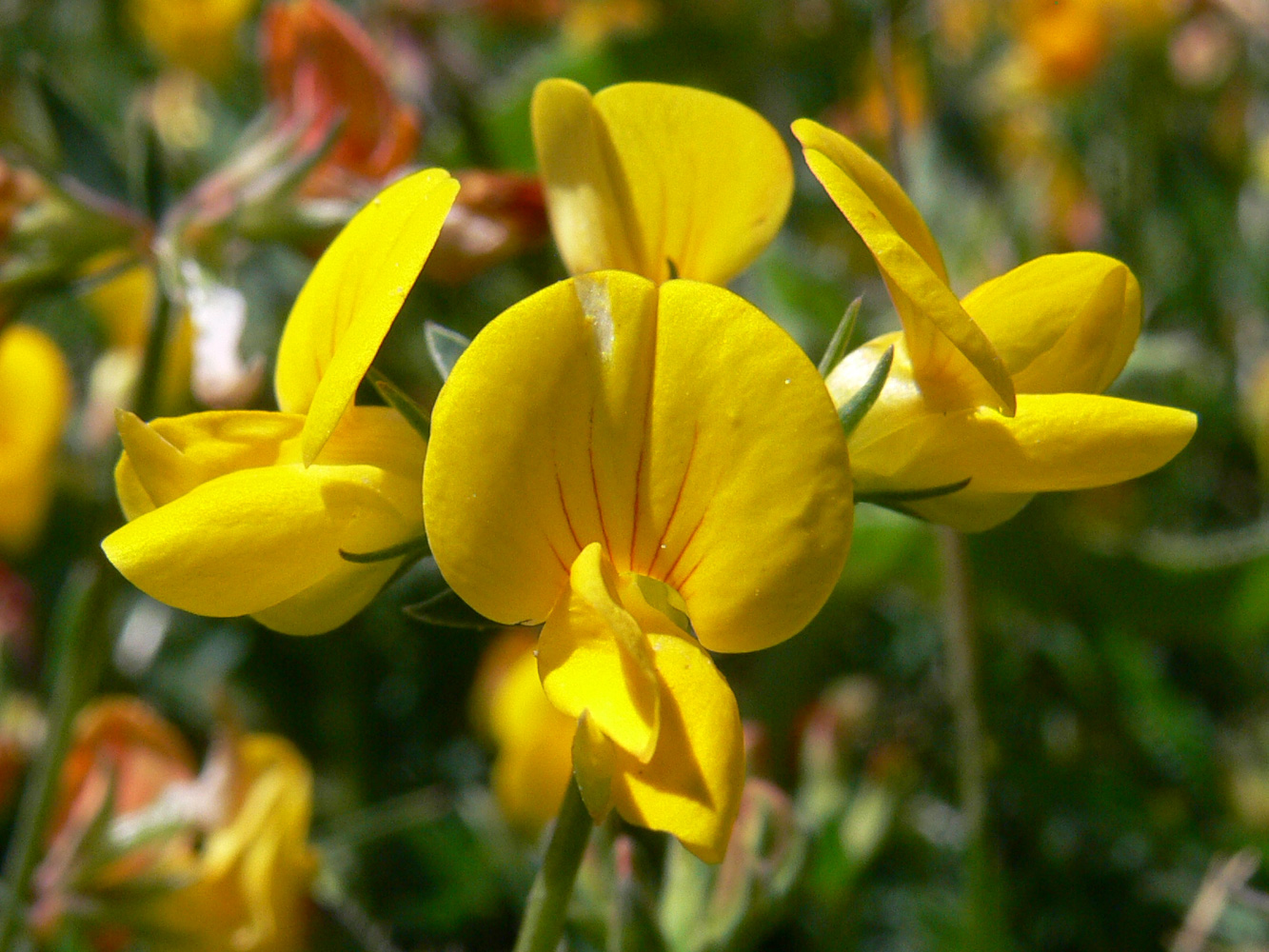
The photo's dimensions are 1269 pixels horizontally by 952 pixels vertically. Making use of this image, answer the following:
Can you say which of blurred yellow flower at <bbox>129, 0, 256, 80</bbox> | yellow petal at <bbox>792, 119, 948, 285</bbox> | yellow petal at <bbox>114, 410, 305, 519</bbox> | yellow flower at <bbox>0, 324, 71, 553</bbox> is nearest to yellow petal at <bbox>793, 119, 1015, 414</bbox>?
yellow petal at <bbox>792, 119, 948, 285</bbox>

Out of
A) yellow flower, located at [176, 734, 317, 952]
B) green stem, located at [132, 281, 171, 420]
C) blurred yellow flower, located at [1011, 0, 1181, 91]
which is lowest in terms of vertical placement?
yellow flower, located at [176, 734, 317, 952]

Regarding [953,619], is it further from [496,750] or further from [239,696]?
[239,696]

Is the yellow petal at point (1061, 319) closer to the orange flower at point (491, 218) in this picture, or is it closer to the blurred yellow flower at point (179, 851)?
the orange flower at point (491, 218)

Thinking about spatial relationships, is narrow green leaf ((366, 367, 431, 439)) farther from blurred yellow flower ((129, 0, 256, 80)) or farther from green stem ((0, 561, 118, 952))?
blurred yellow flower ((129, 0, 256, 80))

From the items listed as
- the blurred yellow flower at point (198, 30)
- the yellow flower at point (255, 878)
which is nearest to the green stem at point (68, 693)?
the yellow flower at point (255, 878)

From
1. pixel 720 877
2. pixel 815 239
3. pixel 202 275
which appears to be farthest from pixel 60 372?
pixel 815 239

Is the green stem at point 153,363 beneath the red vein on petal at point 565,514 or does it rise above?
beneath
